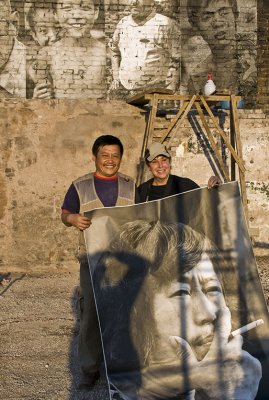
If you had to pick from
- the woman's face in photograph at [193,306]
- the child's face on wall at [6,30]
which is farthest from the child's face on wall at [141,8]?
the woman's face in photograph at [193,306]

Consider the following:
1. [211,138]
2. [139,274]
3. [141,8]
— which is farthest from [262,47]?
[139,274]

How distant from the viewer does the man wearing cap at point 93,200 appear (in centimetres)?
370

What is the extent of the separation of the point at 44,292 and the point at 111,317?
4.02 metres

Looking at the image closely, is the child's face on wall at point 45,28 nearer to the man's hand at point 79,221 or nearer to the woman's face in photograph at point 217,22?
the woman's face in photograph at point 217,22

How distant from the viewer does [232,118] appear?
→ 8.67m

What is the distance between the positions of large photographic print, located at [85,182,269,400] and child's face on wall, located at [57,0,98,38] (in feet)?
35.4

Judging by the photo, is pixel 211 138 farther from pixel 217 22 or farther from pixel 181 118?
pixel 217 22

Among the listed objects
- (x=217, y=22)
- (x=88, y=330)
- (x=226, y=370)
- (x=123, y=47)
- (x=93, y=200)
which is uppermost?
(x=217, y=22)

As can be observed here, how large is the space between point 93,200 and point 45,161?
505 cm

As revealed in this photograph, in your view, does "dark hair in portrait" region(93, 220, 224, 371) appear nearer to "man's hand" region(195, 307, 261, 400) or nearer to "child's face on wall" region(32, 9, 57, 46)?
"man's hand" region(195, 307, 261, 400)

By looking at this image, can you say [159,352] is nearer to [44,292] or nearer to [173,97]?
[44,292]

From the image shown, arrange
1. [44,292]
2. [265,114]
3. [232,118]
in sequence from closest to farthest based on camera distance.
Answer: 1. [44,292]
2. [232,118]
3. [265,114]

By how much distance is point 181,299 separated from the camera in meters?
3.48

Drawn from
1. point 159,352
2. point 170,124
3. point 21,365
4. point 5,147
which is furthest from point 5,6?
point 159,352
